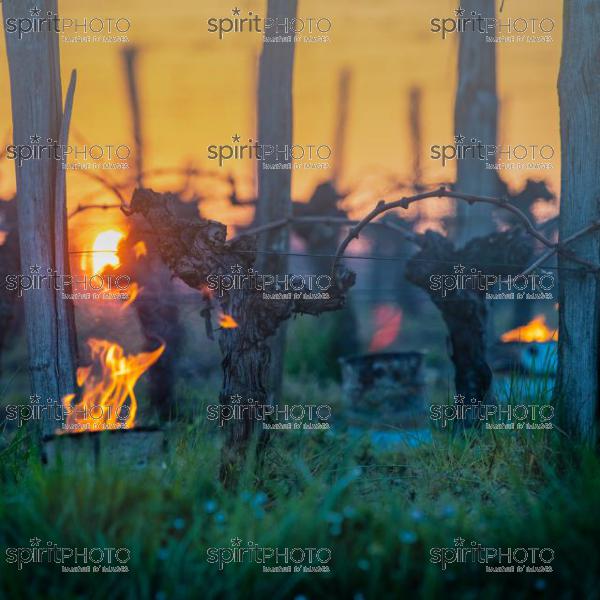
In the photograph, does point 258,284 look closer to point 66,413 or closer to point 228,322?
point 228,322

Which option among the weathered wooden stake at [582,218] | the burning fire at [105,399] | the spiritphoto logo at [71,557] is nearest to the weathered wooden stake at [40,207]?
the burning fire at [105,399]

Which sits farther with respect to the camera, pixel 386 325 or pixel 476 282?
pixel 386 325

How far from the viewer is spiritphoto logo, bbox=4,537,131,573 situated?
14.0 feet

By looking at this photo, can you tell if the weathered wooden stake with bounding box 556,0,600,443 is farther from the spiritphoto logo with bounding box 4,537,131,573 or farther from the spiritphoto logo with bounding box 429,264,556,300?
the spiritphoto logo with bounding box 4,537,131,573

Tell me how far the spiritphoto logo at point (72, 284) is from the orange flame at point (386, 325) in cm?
920

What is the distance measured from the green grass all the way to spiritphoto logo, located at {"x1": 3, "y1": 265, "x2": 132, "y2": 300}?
1698mm

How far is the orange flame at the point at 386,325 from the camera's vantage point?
17431mm

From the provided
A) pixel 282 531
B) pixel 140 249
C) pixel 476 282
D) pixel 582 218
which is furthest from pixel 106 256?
pixel 582 218

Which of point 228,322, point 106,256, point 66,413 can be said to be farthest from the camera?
point 106,256

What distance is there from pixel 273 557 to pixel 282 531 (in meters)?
0.15

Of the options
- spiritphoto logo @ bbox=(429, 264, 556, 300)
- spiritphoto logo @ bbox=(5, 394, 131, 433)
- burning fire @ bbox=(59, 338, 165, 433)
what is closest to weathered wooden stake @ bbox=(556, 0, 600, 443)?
spiritphoto logo @ bbox=(429, 264, 556, 300)

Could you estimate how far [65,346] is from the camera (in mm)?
6672

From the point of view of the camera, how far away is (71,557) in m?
4.38

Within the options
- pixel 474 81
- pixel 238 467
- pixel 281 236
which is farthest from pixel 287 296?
pixel 474 81
